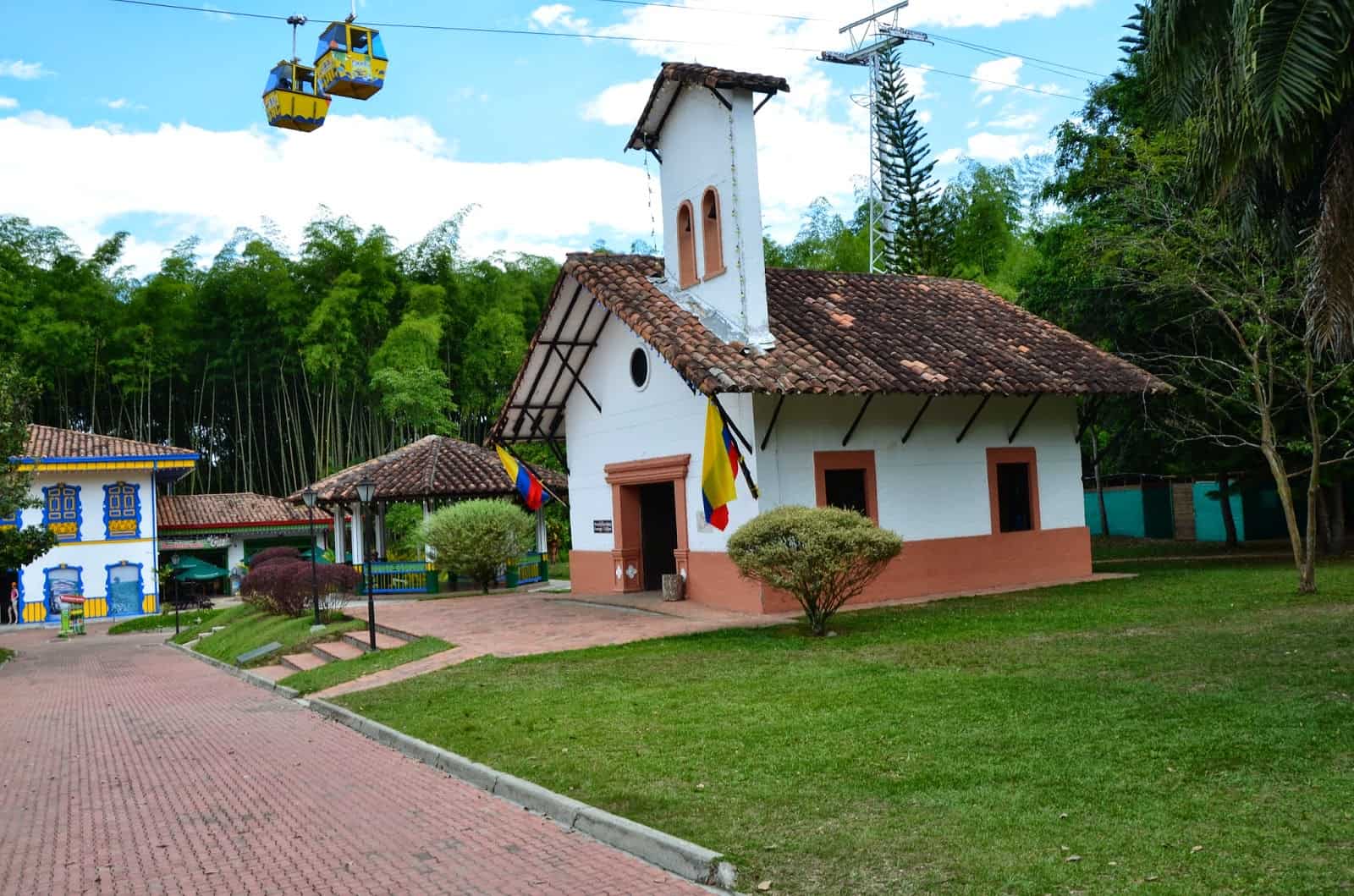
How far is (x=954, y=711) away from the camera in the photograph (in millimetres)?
8383

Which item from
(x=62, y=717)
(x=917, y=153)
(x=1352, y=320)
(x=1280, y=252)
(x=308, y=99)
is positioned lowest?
(x=62, y=717)

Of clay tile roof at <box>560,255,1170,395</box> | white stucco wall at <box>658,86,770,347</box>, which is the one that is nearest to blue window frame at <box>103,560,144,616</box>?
clay tile roof at <box>560,255,1170,395</box>

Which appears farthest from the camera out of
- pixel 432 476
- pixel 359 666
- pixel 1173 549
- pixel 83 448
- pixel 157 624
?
pixel 83 448

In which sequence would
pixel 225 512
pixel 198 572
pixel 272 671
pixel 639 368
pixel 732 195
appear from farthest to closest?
pixel 225 512
pixel 198 572
pixel 639 368
pixel 732 195
pixel 272 671

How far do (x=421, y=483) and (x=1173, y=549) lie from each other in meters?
19.4

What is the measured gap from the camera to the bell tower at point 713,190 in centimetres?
1673

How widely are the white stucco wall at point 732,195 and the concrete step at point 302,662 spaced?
309 inches

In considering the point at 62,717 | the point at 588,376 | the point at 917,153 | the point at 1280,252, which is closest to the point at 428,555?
the point at 588,376

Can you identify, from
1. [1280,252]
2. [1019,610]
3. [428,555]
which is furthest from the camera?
[428,555]

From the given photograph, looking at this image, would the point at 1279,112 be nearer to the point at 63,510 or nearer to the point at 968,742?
the point at 968,742

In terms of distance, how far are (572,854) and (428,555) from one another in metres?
22.7

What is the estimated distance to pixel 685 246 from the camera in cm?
1856

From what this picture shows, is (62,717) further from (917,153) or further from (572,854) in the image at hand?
(917,153)

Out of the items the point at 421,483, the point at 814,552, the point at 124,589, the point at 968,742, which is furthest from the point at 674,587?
the point at 124,589
